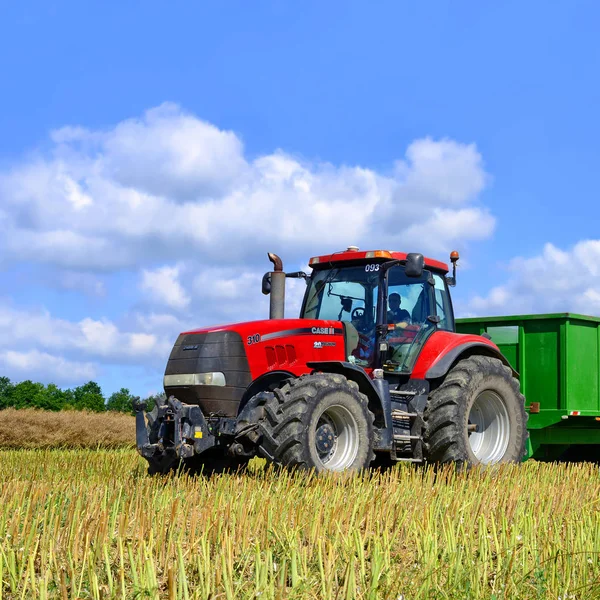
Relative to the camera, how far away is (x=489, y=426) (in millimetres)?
9453

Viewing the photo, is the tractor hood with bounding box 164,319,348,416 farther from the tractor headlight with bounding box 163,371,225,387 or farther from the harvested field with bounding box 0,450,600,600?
the harvested field with bounding box 0,450,600,600

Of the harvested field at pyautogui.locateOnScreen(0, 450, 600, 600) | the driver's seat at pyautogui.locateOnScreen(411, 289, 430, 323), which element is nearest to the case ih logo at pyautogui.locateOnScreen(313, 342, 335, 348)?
the driver's seat at pyautogui.locateOnScreen(411, 289, 430, 323)

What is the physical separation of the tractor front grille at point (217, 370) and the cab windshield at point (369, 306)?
1253 mm

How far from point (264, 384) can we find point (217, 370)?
488mm

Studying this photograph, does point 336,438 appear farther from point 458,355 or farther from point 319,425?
point 458,355

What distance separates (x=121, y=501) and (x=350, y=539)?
2192 millimetres

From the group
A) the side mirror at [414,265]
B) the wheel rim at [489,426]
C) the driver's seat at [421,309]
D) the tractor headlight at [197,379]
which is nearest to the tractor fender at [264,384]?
the tractor headlight at [197,379]

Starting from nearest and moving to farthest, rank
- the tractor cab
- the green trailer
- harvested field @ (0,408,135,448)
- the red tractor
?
1. the red tractor
2. the tractor cab
3. the green trailer
4. harvested field @ (0,408,135,448)

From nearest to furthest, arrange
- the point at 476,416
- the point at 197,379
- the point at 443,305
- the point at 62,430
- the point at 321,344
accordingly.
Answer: the point at 197,379 < the point at 321,344 < the point at 476,416 < the point at 443,305 < the point at 62,430

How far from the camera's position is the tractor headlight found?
781 centimetres

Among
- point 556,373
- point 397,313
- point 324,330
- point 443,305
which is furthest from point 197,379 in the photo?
point 556,373

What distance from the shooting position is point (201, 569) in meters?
3.95

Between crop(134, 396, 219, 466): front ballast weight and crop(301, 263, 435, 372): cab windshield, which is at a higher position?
crop(301, 263, 435, 372): cab windshield

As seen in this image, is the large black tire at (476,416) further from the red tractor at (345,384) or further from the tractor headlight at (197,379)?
the tractor headlight at (197,379)
